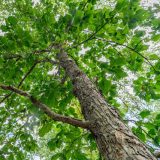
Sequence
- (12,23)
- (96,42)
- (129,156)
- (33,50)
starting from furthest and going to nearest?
(96,42), (33,50), (12,23), (129,156)

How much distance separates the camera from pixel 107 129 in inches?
87.9

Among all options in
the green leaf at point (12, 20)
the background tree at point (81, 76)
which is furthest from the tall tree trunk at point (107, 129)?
the green leaf at point (12, 20)

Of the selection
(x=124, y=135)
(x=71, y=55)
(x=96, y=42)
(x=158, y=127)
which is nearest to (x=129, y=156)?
(x=124, y=135)

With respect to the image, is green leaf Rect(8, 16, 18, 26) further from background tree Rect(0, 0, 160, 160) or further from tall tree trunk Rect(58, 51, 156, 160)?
tall tree trunk Rect(58, 51, 156, 160)

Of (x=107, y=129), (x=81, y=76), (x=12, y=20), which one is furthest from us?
(x=81, y=76)

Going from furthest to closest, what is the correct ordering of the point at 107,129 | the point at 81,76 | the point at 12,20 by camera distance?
1. the point at 81,76
2. the point at 12,20
3. the point at 107,129

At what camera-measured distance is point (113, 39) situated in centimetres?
361

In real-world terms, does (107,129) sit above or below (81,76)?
below

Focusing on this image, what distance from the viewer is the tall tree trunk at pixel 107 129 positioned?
187 cm

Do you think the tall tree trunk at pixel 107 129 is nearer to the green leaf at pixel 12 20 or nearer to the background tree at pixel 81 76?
the background tree at pixel 81 76

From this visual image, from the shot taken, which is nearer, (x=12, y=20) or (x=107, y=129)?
(x=107, y=129)

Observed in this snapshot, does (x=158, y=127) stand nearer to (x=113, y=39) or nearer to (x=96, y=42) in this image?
(x=113, y=39)

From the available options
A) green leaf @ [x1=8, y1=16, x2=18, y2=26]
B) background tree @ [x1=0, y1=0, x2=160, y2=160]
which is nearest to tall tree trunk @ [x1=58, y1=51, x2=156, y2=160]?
background tree @ [x1=0, y1=0, x2=160, y2=160]

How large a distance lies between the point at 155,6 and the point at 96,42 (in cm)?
143
